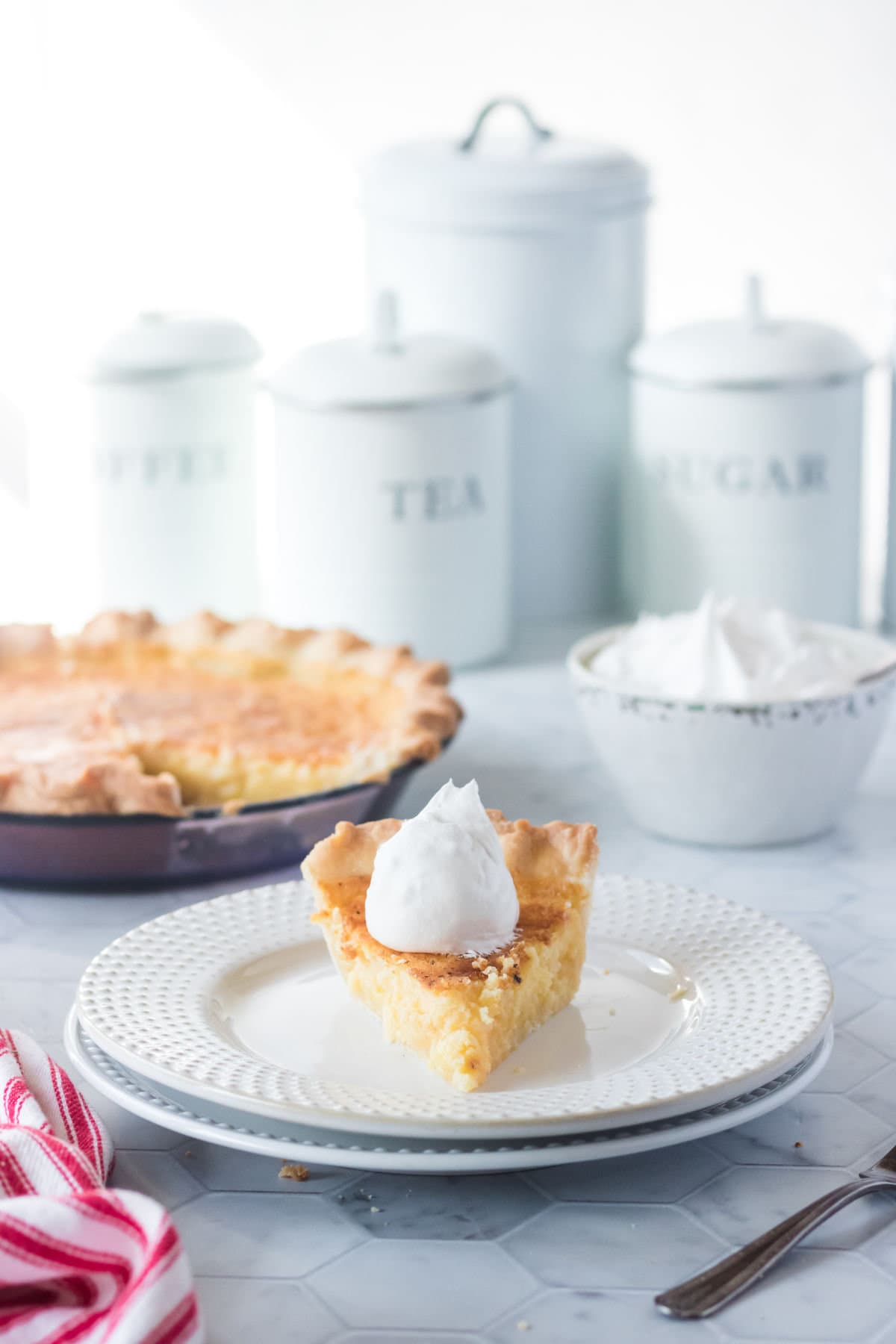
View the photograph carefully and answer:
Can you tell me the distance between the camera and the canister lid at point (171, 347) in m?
1.80

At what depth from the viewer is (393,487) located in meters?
1.73

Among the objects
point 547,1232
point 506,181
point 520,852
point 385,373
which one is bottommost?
point 547,1232

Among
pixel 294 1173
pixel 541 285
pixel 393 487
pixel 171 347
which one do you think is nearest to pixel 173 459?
pixel 171 347

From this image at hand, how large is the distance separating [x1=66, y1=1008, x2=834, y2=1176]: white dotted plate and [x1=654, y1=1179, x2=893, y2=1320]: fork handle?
57mm

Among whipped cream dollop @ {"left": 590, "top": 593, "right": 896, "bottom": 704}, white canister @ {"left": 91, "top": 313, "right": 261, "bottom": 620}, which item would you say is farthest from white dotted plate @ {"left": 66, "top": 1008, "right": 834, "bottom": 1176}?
white canister @ {"left": 91, "top": 313, "right": 261, "bottom": 620}

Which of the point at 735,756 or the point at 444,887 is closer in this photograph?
the point at 444,887

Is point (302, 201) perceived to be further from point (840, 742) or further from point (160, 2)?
point (840, 742)

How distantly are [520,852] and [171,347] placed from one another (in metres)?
1.00

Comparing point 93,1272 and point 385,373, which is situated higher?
point 385,373

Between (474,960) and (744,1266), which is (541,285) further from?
(744,1266)

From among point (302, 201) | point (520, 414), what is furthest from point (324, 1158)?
point (302, 201)

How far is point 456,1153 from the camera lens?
0.78 m

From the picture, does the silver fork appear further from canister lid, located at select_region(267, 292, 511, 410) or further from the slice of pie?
canister lid, located at select_region(267, 292, 511, 410)

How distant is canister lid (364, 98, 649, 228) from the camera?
5.89 ft
